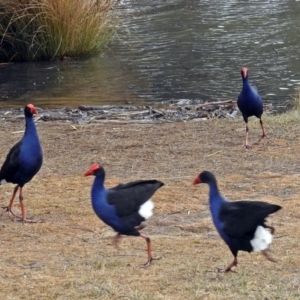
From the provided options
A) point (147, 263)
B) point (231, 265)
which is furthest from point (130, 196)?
point (231, 265)

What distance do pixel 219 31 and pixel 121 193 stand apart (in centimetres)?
1420

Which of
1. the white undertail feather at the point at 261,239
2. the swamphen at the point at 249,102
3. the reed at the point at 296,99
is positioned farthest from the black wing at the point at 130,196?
the reed at the point at 296,99

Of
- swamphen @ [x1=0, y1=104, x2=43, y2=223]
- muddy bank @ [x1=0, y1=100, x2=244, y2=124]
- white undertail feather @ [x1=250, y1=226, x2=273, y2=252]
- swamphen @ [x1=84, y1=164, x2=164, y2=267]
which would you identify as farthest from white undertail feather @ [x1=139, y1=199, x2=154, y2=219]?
muddy bank @ [x1=0, y1=100, x2=244, y2=124]

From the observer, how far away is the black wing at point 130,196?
618 centimetres

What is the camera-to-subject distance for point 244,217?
18.7 ft

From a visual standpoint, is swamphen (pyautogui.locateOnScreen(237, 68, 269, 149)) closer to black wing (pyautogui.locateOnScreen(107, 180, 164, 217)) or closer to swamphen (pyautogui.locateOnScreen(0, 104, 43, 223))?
swamphen (pyautogui.locateOnScreen(0, 104, 43, 223))

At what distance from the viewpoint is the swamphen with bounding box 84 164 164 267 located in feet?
20.2

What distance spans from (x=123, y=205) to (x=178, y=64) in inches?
460

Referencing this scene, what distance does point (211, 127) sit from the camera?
465 inches

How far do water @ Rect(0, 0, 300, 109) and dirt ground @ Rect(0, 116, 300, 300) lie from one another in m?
3.13

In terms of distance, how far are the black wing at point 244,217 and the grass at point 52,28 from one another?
1232 cm

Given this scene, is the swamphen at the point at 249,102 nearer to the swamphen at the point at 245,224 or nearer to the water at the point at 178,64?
the water at the point at 178,64

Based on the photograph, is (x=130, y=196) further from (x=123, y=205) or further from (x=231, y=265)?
(x=231, y=265)

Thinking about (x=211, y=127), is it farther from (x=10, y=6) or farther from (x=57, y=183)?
(x=10, y=6)
